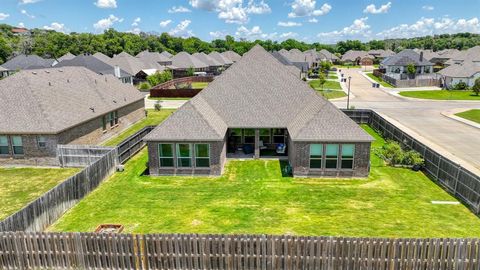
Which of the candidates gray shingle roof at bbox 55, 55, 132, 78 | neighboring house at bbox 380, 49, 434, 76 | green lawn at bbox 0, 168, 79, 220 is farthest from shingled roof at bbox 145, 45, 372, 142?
neighboring house at bbox 380, 49, 434, 76

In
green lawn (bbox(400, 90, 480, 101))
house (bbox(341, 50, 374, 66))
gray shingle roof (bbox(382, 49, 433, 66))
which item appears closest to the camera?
green lawn (bbox(400, 90, 480, 101))

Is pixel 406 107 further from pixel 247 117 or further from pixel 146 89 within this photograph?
pixel 146 89

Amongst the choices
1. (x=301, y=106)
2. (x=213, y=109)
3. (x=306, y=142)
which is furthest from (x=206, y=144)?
→ (x=301, y=106)

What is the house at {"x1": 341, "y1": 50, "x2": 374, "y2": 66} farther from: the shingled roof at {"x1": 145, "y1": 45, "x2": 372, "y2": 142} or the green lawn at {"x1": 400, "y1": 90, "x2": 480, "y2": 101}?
the shingled roof at {"x1": 145, "y1": 45, "x2": 372, "y2": 142}

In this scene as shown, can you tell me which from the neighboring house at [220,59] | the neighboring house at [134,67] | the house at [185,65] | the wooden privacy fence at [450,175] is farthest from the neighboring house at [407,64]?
the wooden privacy fence at [450,175]

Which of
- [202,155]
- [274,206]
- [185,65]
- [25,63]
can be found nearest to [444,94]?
[202,155]

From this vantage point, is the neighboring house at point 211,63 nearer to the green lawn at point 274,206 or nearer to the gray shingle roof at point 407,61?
the gray shingle roof at point 407,61
